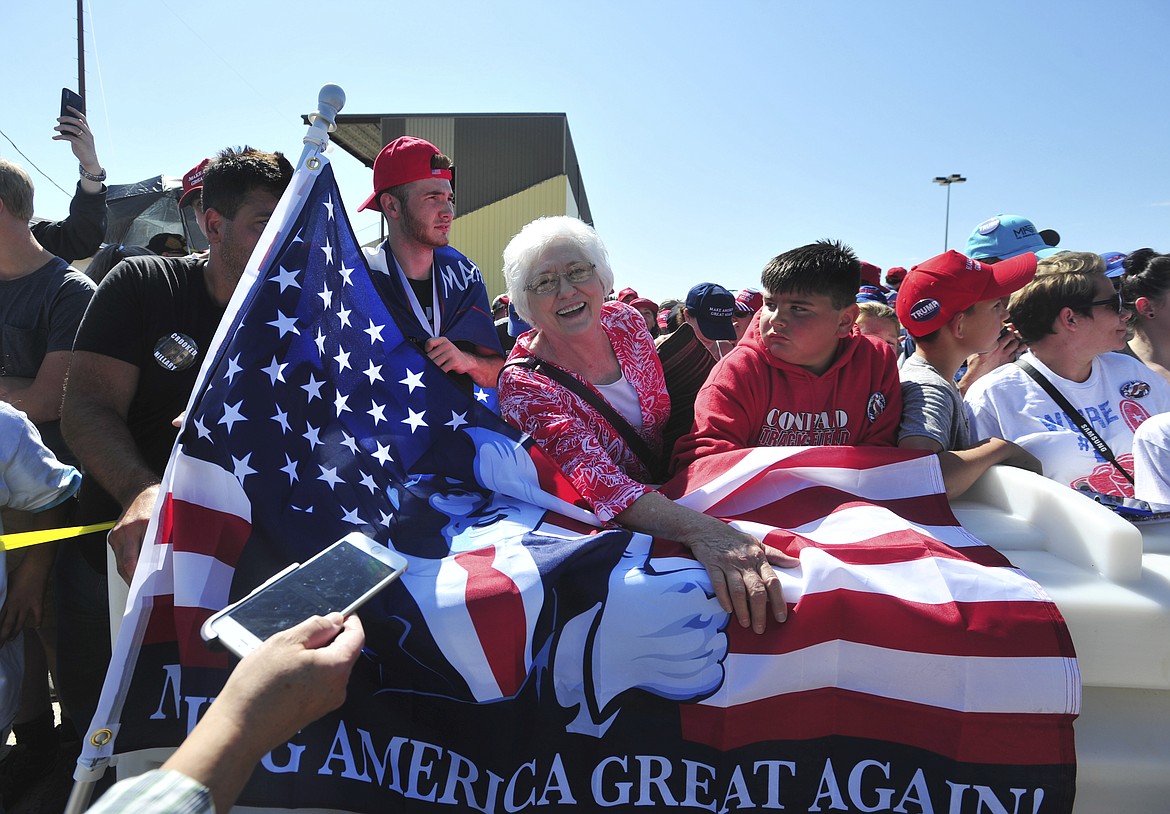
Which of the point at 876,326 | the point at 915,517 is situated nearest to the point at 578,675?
the point at 915,517

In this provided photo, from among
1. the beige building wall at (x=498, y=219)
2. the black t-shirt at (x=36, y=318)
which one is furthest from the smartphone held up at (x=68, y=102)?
the beige building wall at (x=498, y=219)

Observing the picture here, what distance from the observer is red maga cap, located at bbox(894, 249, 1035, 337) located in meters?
2.53

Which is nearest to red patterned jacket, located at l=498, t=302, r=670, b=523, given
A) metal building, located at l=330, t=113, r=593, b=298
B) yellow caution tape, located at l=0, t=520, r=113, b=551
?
yellow caution tape, located at l=0, t=520, r=113, b=551

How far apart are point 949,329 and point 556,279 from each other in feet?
4.79

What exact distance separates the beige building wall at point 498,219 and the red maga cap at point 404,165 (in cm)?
1683

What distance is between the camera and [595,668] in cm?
155

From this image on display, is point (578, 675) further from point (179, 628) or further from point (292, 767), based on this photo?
point (179, 628)

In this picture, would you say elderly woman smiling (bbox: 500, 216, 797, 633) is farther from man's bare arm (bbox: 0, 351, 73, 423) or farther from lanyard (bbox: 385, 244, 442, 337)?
man's bare arm (bbox: 0, 351, 73, 423)

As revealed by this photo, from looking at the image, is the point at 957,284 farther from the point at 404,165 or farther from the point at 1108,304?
the point at 404,165

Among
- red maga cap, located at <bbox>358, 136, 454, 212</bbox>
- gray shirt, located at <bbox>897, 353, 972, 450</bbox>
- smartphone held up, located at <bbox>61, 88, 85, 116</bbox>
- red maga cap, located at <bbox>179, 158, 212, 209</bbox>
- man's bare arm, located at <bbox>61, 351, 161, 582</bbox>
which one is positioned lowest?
man's bare arm, located at <bbox>61, 351, 161, 582</bbox>

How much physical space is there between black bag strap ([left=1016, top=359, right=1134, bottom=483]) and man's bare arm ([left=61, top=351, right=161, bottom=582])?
288 centimetres

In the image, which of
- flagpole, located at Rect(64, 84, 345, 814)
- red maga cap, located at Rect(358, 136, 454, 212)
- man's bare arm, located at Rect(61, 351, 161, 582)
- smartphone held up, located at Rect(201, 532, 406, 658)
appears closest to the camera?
smartphone held up, located at Rect(201, 532, 406, 658)

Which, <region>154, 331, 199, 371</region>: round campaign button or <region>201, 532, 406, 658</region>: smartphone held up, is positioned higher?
<region>154, 331, 199, 371</region>: round campaign button

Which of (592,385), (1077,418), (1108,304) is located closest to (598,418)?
(592,385)
